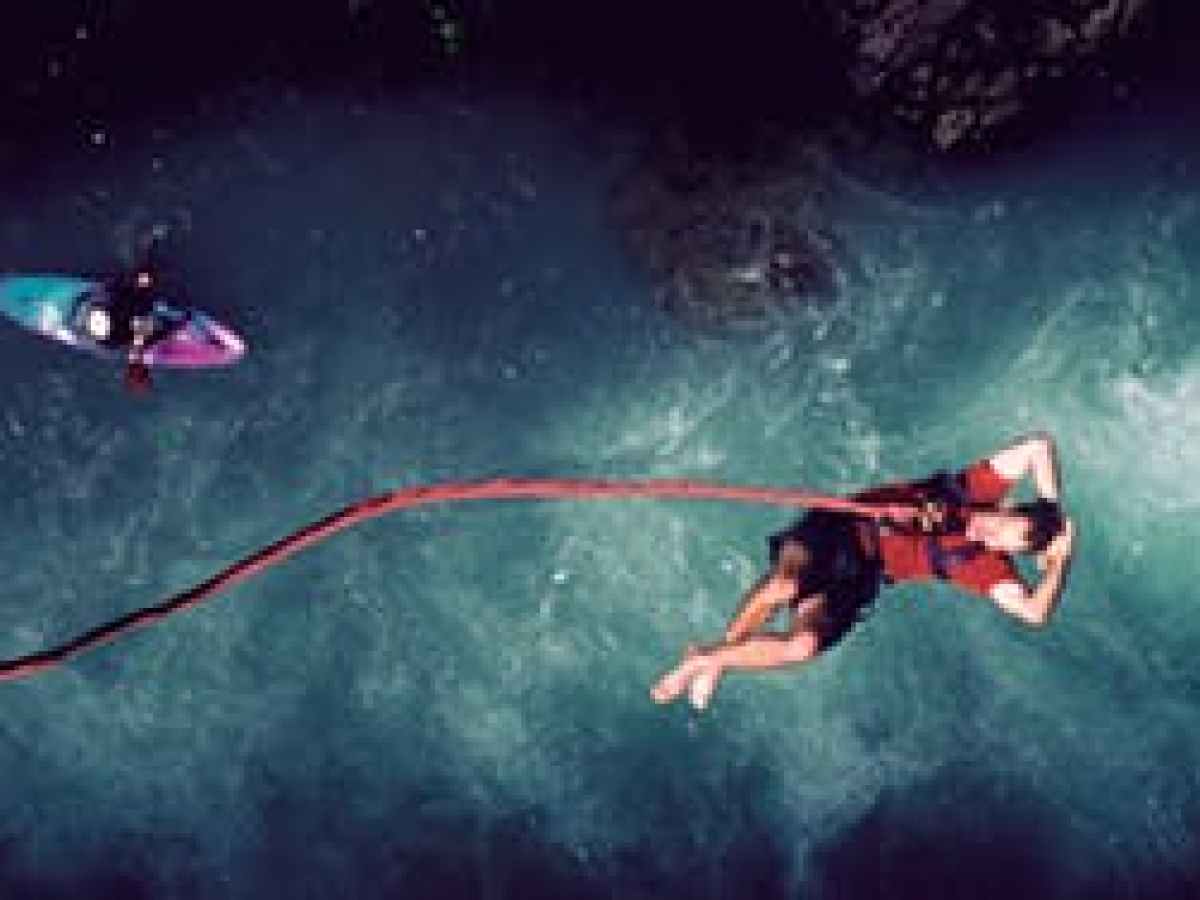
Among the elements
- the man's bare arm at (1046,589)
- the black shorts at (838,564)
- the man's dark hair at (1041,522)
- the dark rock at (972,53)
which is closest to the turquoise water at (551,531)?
the dark rock at (972,53)

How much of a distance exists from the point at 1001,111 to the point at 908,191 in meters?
1.11

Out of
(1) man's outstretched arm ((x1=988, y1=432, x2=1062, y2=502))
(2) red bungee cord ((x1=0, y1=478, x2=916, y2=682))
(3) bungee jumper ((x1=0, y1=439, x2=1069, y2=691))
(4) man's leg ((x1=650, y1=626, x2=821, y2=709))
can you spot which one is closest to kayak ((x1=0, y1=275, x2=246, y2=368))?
(3) bungee jumper ((x1=0, y1=439, x2=1069, y2=691))

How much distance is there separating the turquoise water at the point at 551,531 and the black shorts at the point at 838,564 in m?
3.07

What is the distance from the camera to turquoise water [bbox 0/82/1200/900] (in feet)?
38.4

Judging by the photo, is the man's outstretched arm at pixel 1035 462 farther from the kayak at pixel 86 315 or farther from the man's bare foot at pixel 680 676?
the kayak at pixel 86 315

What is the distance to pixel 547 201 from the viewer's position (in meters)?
11.8

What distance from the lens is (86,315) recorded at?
11258mm

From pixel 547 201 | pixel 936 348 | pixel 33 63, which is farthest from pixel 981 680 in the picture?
pixel 33 63

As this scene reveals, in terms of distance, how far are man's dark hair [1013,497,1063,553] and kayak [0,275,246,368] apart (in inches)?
287

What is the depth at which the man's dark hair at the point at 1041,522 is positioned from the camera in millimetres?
8164

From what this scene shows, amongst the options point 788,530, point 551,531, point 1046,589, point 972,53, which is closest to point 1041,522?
point 1046,589

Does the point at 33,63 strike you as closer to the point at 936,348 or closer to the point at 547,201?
the point at 547,201

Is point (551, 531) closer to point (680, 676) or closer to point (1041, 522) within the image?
point (680, 676)

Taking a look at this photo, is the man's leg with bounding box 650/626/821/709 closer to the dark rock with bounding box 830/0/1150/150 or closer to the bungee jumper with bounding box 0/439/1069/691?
the bungee jumper with bounding box 0/439/1069/691
